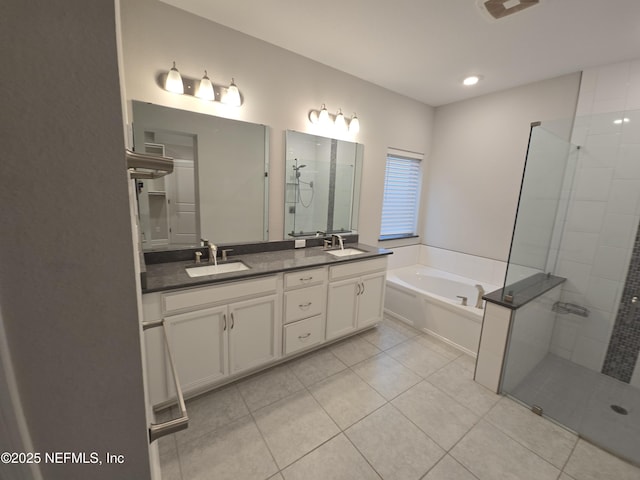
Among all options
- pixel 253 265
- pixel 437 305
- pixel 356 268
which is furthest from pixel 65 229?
pixel 437 305

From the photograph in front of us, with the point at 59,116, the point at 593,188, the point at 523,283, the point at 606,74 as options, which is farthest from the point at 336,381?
the point at 606,74

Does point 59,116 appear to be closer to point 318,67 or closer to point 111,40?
point 111,40

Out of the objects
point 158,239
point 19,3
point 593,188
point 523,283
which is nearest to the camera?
point 19,3

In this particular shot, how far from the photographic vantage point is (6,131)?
0.34m

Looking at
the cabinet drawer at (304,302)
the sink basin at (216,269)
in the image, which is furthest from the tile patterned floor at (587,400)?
the sink basin at (216,269)

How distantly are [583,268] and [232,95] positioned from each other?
3.38m

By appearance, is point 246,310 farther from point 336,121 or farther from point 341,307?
point 336,121

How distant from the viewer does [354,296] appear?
8.12 feet

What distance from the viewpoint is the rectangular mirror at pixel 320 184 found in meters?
2.54

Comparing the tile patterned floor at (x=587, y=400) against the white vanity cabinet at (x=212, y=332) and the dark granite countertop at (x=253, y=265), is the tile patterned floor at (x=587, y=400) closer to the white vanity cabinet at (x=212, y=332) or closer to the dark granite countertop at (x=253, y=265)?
the dark granite countertop at (x=253, y=265)

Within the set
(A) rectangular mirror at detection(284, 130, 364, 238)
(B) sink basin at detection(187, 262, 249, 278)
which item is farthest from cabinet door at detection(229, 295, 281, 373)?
(A) rectangular mirror at detection(284, 130, 364, 238)

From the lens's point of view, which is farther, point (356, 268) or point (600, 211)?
point (356, 268)

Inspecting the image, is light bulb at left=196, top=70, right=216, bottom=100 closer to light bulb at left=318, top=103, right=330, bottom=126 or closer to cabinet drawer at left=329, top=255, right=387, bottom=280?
light bulb at left=318, top=103, right=330, bottom=126

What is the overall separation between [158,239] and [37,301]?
69.8 inches
